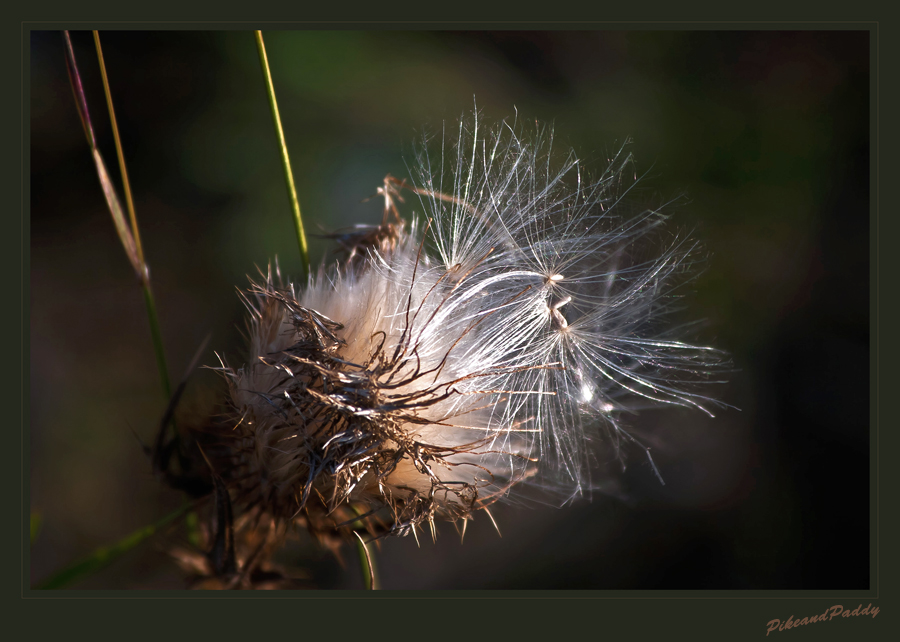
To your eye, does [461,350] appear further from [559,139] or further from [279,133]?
[559,139]

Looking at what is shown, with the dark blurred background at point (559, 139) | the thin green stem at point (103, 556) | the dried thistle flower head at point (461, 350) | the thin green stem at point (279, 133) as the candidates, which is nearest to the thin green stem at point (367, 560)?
the dried thistle flower head at point (461, 350)

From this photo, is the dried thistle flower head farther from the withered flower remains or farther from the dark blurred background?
the dark blurred background

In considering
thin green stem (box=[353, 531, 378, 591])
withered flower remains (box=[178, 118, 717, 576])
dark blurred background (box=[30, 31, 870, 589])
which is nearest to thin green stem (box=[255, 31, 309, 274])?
withered flower remains (box=[178, 118, 717, 576])

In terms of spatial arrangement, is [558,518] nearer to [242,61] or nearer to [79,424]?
[79,424]

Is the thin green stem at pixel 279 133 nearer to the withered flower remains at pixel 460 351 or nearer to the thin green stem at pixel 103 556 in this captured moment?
the withered flower remains at pixel 460 351

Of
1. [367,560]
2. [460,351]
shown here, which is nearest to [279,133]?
[460,351]
